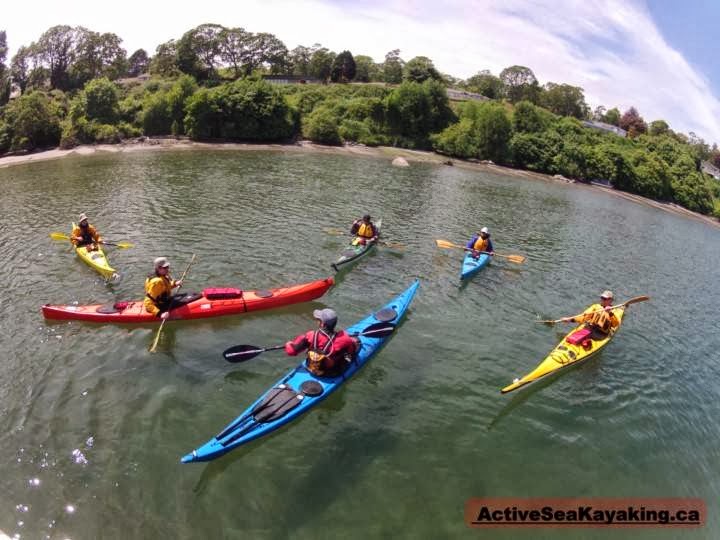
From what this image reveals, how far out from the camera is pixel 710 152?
104000mm

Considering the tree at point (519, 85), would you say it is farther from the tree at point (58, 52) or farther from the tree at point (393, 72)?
the tree at point (58, 52)

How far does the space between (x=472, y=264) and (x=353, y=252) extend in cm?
481

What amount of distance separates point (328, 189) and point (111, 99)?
3552 centimetres

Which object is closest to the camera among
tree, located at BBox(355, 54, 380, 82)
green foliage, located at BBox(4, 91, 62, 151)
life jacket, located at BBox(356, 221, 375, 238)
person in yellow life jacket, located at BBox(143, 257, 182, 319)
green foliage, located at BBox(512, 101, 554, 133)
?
person in yellow life jacket, located at BBox(143, 257, 182, 319)

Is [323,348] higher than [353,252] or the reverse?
the reverse

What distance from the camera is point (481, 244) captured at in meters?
18.8

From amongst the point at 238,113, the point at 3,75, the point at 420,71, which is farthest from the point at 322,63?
the point at 3,75

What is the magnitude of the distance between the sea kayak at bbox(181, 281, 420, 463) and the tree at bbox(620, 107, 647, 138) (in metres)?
94.9

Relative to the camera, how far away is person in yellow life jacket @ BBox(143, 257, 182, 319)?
39.5 ft

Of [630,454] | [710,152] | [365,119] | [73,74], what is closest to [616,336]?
[630,454]

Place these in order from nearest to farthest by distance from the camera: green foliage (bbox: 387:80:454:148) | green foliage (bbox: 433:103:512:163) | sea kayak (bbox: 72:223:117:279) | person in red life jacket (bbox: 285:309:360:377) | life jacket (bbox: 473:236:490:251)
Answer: person in red life jacket (bbox: 285:309:360:377), sea kayak (bbox: 72:223:117:279), life jacket (bbox: 473:236:490:251), green foliage (bbox: 433:103:512:163), green foliage (bbox: 387:80:454:148)

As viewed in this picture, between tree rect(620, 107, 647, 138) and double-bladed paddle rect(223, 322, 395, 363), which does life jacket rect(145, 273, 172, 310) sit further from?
tree rect(620, 107, 647, 138)

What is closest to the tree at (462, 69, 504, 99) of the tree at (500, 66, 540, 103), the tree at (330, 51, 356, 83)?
the tree at (500, 66, 540, 103)

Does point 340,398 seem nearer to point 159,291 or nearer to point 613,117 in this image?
point 159,291
